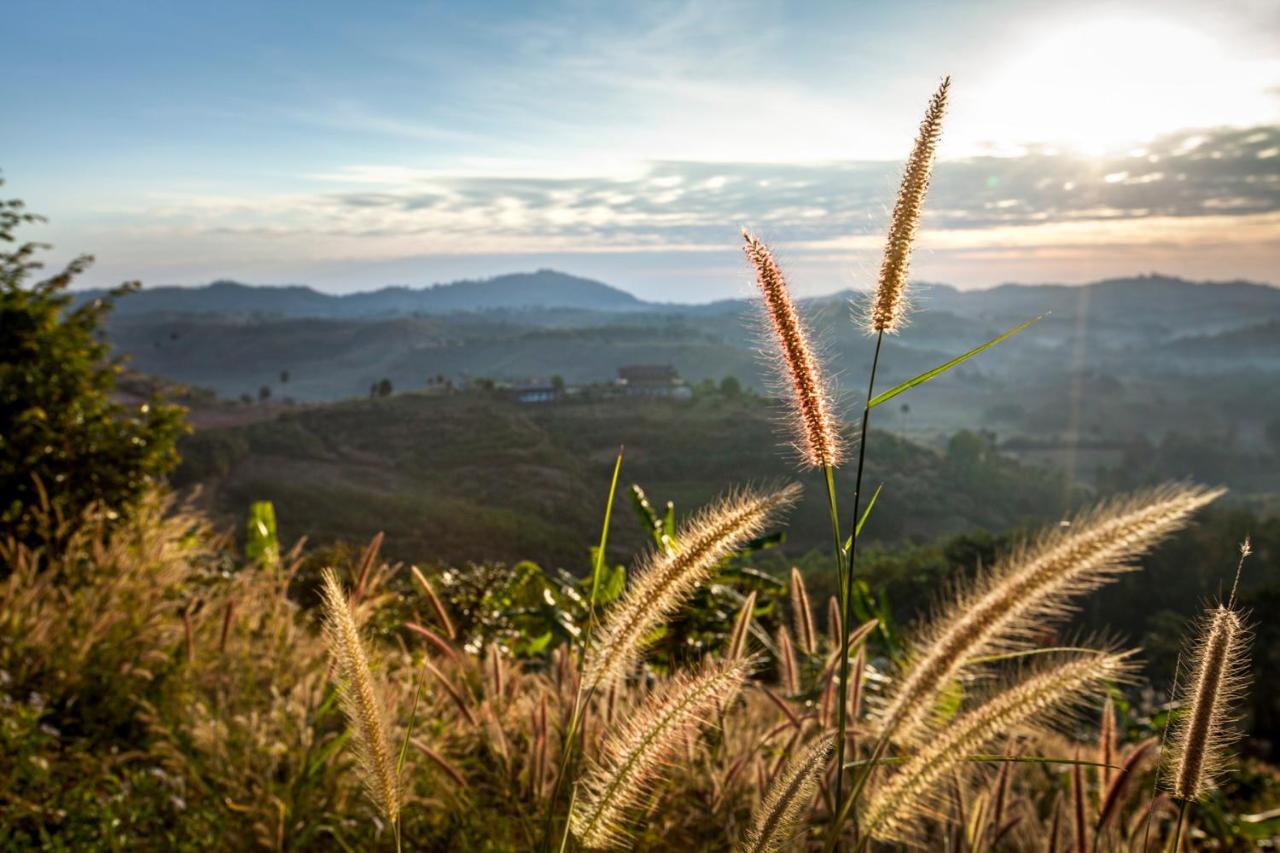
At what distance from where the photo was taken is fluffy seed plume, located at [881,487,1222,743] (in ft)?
5.04

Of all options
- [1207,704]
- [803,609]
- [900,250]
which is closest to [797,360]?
[900,250]

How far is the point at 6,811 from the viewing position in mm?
3482

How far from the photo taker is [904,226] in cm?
158

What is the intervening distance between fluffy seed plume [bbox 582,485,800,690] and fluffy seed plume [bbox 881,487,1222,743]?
1.30 feet

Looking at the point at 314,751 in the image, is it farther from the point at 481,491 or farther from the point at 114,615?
the point at 481,491

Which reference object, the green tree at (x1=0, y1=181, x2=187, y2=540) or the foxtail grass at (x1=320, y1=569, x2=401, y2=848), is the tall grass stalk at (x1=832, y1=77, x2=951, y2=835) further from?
the green tree at (x1=0, y1=181, x2=187, y2=540)

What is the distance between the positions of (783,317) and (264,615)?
4.87 meters

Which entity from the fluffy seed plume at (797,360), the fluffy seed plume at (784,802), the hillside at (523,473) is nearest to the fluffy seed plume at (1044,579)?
the fluffy seed plume at (784,802)

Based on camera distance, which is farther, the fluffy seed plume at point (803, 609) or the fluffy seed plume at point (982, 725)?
the fluffy seed plume at point (803, 609)

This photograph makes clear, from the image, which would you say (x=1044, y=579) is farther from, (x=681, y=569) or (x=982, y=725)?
(x=681, y=569)

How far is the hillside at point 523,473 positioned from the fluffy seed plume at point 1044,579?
29318mm

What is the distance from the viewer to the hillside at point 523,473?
1418 inches

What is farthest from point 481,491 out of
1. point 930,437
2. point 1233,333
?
point 1233,333

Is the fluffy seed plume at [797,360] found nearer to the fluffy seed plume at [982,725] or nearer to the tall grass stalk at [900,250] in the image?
the tall grass stalk at [900,250]
